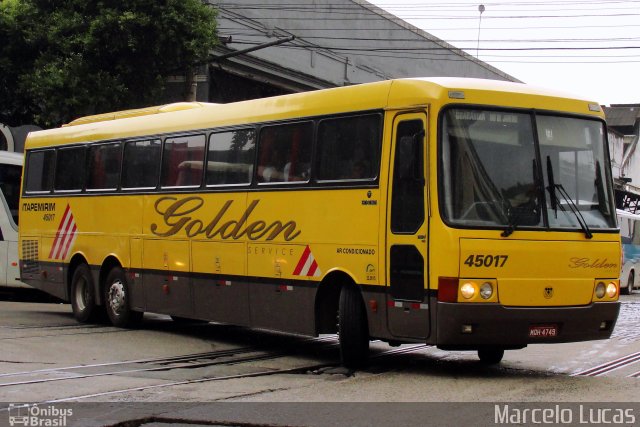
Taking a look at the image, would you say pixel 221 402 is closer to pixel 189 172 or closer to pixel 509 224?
pixel 509 224

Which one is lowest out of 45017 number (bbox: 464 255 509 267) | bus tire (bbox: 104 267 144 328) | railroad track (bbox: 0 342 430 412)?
railroad track (bbox: 0 342 430 412)

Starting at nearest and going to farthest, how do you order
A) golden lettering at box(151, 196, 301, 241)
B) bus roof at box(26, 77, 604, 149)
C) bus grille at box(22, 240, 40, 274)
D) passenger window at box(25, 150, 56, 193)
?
1. bus roof at box(26, 77, 604, 149)
2. golden lettering at box(151, 196, 301, 241)
3. passenger window at box(25, 150, 56, 193)
4. bus grille at box(22, 240, 40, 274)

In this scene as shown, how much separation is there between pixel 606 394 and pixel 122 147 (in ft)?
30.9

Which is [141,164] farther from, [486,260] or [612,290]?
[612,290]

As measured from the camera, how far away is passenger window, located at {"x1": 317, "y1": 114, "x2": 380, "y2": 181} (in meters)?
11.3

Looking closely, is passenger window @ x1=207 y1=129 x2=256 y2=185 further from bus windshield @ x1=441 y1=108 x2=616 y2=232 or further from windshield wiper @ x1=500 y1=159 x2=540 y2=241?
windshield wiper @ x1=500 y1=159 x2=540 y2=241

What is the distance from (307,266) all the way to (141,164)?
4629 mm

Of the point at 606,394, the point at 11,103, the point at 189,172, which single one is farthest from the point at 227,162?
the point at 11,103

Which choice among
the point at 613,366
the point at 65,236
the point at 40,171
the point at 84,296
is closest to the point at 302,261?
the point at 613,366

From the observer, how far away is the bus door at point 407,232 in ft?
34.5

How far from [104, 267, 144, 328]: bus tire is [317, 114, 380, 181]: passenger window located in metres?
5.28

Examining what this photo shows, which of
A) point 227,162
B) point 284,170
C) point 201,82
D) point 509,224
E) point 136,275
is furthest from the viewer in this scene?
point 201,82

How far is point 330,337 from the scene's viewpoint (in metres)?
15.4

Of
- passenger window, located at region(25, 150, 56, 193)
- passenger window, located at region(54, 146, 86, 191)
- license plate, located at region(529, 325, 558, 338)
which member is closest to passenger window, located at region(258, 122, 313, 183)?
license plate, located at region(529, 325, 558, 338)
